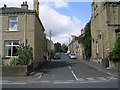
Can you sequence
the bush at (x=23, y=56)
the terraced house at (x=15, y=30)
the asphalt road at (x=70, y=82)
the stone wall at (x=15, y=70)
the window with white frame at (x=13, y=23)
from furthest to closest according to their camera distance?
the window with white frame at (x=13, y=23)
the terraced house at (x=15, y=30)
the bush at (x=23, y=56)
the stone wall at (x=15, y=70)
the asphalt road at (x=70, y=82)

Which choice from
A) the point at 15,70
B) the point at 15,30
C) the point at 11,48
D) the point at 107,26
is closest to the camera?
the point at 15,70

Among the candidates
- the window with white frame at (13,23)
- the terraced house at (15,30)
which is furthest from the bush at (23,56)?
the window with white frame at (13,23)

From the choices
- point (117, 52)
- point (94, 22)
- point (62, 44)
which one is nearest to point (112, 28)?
point (117, 52)

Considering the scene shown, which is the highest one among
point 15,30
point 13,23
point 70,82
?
point 13,23

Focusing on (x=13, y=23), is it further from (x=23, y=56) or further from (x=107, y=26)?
(x=107, y=26)

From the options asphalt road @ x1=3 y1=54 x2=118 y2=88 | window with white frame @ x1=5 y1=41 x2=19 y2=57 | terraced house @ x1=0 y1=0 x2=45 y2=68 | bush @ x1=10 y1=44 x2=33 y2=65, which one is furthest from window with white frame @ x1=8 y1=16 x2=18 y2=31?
asphalt road @ x1=3 y1=54 x2=118 y2=88

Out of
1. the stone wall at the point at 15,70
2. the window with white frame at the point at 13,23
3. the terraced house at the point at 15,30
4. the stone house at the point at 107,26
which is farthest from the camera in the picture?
the stone house at the point at 107,26

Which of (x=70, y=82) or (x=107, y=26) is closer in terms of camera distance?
(x=70, y=82)

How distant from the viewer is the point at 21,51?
27.9m

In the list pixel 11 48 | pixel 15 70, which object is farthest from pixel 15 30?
pixel 15 70

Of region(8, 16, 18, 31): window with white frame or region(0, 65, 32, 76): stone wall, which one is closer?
region(0, 65, 32, 76): stone wall

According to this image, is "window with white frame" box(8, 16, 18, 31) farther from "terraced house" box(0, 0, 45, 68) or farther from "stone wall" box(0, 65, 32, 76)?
"stone wall" box(0, 65, 32, 76)

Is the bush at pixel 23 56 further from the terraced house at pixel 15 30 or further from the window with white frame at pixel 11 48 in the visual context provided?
the window with white frame at pixel 11 48

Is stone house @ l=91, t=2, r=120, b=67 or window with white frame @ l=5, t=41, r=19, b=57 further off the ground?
stone house @ l=91, t=2, r=120, b=67
